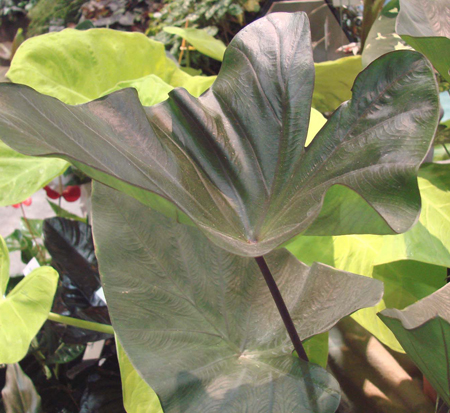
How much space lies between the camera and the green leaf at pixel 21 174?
667mm

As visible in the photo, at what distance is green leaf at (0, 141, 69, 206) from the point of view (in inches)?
26.3

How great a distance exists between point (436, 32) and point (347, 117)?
0.38m

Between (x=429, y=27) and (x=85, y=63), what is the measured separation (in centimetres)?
62

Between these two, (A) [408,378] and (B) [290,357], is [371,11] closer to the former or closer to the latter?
(A) [408,378]

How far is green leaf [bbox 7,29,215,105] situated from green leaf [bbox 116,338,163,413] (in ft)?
1.62

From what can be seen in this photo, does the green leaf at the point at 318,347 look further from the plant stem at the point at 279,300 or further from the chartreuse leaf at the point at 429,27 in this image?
the chartreuse leaf at the point at 429,27

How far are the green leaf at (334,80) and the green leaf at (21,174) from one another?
557mm

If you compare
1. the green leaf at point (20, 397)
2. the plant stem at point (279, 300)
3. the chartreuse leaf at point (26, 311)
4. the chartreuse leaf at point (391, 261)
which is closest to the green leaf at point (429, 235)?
the chartreuse leaf at point (391, 261)

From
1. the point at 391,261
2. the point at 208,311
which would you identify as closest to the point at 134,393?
the point at 208,311

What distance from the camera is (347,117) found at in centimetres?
37

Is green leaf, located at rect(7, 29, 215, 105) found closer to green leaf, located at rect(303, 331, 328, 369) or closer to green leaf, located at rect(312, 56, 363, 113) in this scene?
green leaf, located at rect(312, 56, 363, 113)

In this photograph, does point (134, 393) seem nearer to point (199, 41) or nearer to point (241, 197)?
point (241, 197)

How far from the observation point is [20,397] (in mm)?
727

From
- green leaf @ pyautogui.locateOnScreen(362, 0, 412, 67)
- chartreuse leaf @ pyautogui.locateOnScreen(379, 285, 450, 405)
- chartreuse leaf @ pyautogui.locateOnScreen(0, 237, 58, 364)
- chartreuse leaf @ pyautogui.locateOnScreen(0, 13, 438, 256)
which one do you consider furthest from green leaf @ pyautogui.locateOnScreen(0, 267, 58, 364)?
green leaf @ pyautogui.locateOnScreen(362, 0, 412, 67)
